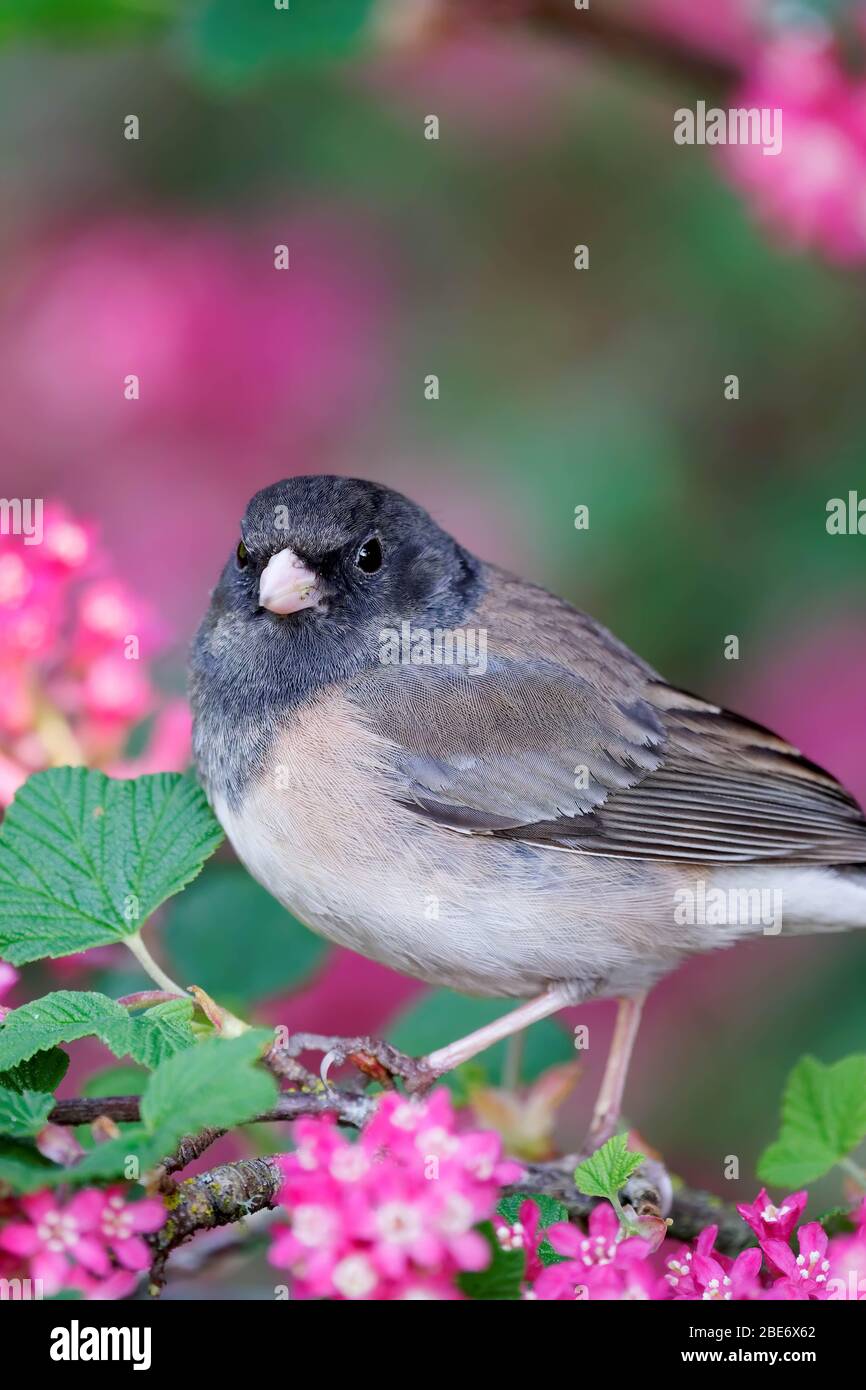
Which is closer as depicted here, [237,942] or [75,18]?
[237,942]

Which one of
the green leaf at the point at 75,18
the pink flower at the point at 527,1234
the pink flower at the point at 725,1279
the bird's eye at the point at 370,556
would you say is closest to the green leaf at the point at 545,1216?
the pink flower at the point at 527,1234

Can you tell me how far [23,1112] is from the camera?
1.30m

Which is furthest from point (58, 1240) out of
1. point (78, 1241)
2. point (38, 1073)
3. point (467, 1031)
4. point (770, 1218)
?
point (467, 1031)

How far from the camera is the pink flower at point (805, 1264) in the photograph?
1.36 m

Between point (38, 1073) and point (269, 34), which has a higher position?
point (269, 34)

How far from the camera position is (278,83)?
3.71 m

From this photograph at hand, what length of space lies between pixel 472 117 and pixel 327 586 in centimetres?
212

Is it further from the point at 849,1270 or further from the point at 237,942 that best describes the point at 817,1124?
the point at 237,942

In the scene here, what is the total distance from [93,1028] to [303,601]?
0.88 m

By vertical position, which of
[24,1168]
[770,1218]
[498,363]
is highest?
[498,363]

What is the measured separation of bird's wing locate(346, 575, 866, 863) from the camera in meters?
2.08

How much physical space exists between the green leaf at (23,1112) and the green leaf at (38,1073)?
43mm

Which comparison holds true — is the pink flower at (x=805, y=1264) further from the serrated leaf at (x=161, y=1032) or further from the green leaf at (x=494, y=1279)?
the serrated leaf at (x=161, y=1032)

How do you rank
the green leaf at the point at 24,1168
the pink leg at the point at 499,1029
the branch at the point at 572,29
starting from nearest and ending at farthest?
1. the green leaf at the point at 24,1168
2. the pink leg at the point at 499,1029
3. the branch at the point at 572,29
